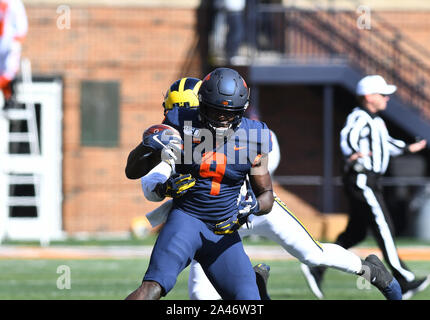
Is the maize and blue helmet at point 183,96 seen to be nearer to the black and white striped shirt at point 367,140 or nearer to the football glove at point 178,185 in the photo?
the football glove at point 178,185

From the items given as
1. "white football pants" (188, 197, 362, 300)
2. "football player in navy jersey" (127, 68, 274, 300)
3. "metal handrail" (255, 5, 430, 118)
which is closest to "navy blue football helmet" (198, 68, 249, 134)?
"football player in navy jersey" (127, 68, 274, 300)

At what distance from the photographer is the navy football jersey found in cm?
564

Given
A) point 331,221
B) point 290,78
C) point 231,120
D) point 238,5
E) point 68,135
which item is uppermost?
point 231,120

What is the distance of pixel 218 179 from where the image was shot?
5.68 meters

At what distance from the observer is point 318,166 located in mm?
17656

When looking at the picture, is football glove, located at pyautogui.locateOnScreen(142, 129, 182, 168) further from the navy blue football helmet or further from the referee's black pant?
the referee's black pant

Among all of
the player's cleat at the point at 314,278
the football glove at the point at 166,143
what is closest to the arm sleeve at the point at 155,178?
the football glove at the point at 166,143

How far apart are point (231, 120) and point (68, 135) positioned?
37.8 ft

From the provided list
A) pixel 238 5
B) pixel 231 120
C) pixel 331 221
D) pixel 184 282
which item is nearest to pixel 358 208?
pixel 184 282

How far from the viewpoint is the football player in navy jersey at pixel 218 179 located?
5547 mm

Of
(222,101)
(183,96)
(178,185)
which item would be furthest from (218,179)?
(183,96)

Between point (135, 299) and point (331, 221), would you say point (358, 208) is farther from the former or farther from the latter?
point (331, 221)
